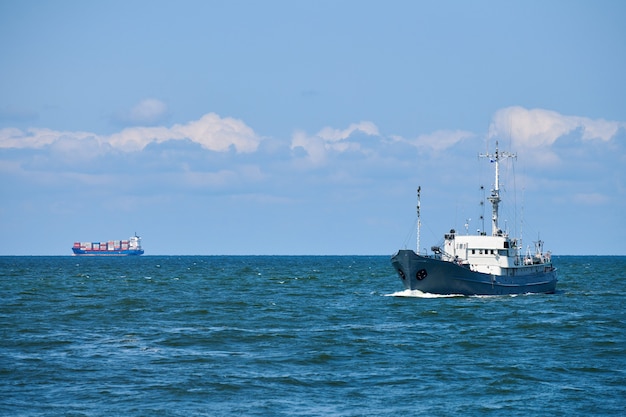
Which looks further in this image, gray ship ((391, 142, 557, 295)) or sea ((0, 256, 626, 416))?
gray ship ((391, 142, 557, 295))

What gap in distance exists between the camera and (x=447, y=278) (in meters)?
73.2

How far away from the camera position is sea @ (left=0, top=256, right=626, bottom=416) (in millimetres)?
31688

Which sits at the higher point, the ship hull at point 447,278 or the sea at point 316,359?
the ship hull at point 447,278

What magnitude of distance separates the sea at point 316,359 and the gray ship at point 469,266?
174 centimetres

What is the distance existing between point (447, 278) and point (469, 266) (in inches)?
79.9

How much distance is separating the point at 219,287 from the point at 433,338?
2280 inches

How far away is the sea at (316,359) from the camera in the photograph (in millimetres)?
31688

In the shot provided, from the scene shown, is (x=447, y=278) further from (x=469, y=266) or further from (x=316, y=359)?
(x=316, y=359)

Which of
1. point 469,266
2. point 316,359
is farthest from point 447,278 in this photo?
point 316,359

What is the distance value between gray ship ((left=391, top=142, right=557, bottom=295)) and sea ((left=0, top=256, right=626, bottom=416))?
68.5 inches

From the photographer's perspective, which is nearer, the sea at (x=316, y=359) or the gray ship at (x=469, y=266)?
the sea at (x=316, y=359)

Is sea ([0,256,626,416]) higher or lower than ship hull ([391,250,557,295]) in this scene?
lower

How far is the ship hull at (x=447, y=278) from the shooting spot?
72562 millimetres

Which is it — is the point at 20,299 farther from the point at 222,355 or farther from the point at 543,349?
the point at 543,349
